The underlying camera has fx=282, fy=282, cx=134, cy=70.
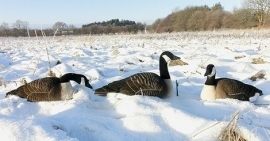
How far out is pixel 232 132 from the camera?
269 cm

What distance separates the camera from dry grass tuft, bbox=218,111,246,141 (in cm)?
264

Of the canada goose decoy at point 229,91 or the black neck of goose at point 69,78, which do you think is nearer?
the canada goose decoy at point 229,91

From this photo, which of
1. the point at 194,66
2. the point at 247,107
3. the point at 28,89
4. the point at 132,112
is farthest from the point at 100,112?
the point at 194,66

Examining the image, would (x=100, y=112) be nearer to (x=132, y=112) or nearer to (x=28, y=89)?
(x=132, y=112)

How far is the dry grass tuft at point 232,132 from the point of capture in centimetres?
264

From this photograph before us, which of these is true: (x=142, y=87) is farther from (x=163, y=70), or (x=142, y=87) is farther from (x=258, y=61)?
(x=258, y=61)

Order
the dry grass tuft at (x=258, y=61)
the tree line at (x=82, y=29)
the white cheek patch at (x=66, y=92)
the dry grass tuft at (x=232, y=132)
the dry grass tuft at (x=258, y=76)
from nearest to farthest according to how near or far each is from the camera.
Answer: the dry grass tuft at (x=232, y=132), the white cheek patch at (x=66, y=92), the dry grass tuft at (x=258, y=76), the dry grass tuft at (x=258, y=61), the tree line at (x=82, y=29)

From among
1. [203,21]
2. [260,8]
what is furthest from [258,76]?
[203,21]

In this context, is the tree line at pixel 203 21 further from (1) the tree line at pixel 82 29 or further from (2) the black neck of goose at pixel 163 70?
(2) the black neck of goose at pixel 163 70

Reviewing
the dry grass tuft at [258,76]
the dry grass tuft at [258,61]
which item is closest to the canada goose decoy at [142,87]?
the dry grass tuft at [258,76]

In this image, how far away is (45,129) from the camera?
269 centimetres

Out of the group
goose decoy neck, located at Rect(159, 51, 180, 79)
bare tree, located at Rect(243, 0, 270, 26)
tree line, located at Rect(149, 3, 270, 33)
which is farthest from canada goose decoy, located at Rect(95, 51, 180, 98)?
bare tree, located at Rect(243, 0, 270, 26)

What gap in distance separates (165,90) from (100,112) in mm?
1300

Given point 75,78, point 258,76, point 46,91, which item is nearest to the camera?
point 46,91
